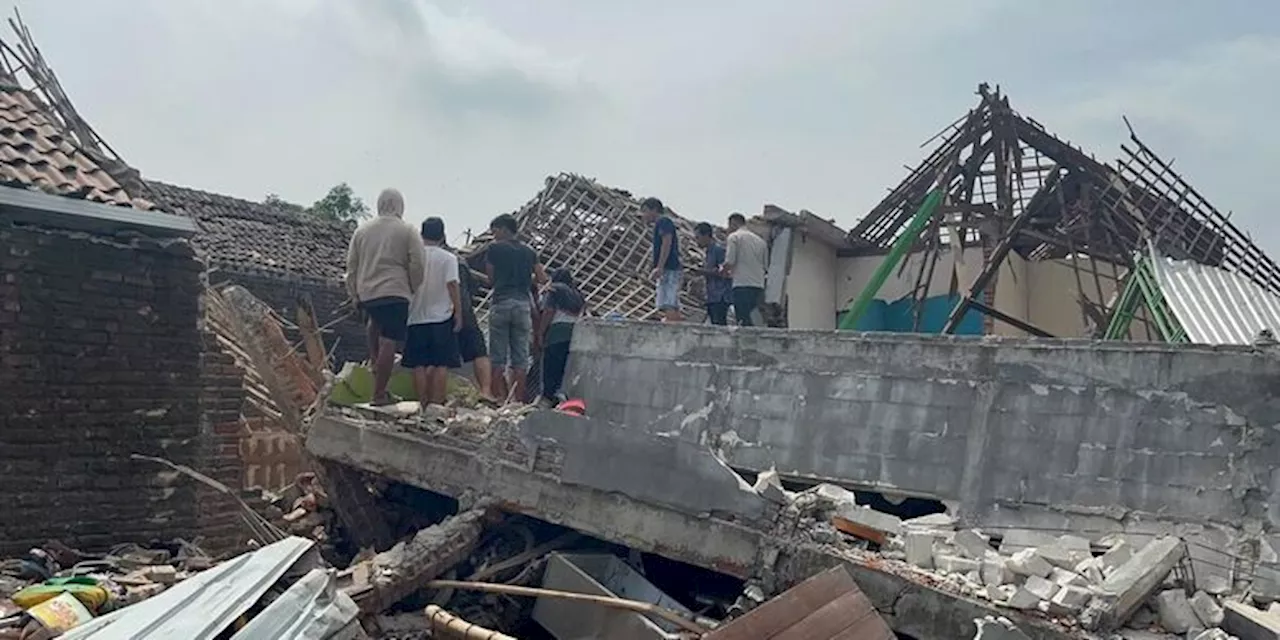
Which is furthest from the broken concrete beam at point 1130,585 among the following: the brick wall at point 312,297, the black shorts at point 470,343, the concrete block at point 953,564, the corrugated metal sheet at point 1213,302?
the brick wall at point 312,297

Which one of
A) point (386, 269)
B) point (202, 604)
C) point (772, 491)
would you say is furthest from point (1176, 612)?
point (386, 269)

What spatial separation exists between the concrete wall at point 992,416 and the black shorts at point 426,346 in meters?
1.29

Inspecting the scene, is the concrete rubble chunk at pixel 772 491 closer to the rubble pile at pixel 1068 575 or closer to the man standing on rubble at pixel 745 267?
the rubble pile at pixel 1068 575

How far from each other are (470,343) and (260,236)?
14.1 meters

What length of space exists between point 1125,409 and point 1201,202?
20.7ft

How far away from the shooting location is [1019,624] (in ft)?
14.9

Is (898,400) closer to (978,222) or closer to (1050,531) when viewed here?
(1050,531)

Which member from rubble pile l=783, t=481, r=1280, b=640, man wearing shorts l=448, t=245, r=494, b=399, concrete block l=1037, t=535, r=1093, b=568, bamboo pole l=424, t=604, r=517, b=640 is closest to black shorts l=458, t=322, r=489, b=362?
man wearing shorts l=448, t=245, r=494, b=399

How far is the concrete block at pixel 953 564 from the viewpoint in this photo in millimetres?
4984

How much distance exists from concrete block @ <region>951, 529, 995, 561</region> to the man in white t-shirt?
3.68 meters

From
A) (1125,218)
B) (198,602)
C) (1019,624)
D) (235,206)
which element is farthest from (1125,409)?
(235,206)

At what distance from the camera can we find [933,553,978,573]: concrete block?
498 cm

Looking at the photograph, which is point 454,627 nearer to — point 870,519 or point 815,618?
point 815,618

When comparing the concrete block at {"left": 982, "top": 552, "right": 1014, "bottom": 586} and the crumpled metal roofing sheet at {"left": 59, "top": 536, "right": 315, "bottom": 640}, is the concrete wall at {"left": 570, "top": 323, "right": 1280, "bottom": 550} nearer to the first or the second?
the concrete block at {"left": 982, "top": 552, "right": 1014, "bottom": 586}
